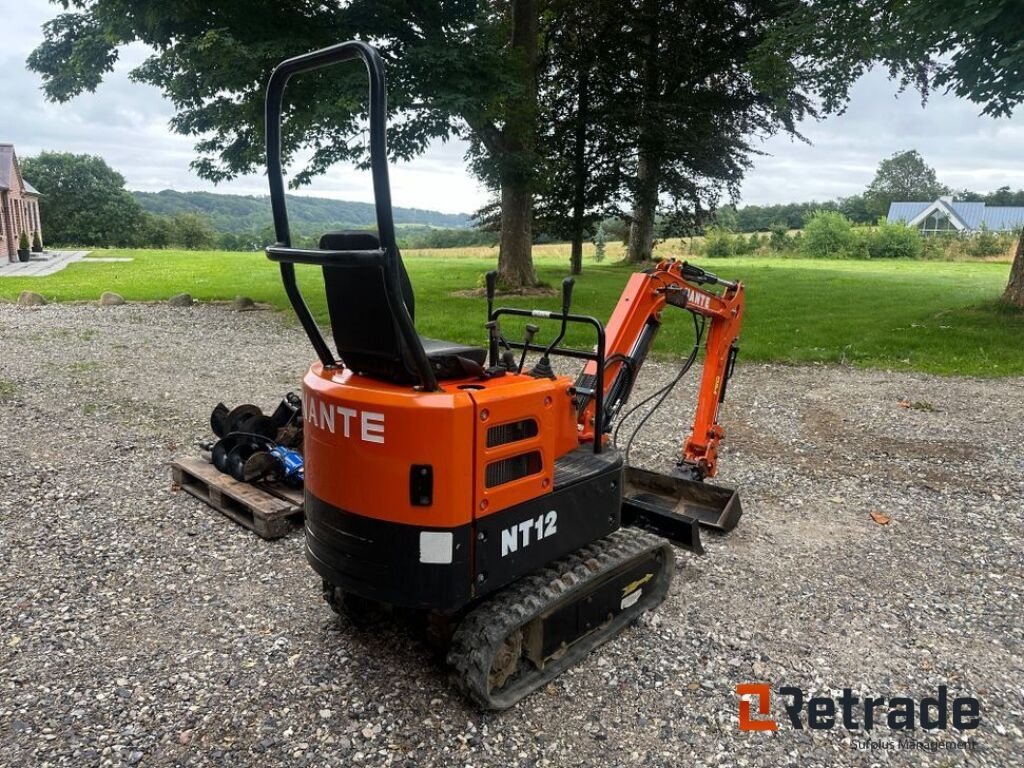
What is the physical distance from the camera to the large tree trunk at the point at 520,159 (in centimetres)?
1689

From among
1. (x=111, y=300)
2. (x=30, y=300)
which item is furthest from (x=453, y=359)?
(x=30, y=300)

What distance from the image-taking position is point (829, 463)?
7211 mm

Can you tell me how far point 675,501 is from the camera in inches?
234

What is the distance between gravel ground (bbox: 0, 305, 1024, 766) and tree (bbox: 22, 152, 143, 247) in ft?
227

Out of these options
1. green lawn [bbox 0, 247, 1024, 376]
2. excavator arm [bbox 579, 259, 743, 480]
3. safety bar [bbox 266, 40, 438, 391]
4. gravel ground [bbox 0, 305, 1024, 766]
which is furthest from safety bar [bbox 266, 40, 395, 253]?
green lawn [bbox 0, 247, 1024, 376]

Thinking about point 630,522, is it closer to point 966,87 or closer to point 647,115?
point 966,87

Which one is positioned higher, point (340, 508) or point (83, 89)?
point (83, 89)

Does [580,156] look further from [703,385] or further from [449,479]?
[449,479]

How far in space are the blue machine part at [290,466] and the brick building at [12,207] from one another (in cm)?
3568

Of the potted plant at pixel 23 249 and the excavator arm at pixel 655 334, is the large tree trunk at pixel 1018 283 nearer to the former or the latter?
the excavator arm at pixel 655 334

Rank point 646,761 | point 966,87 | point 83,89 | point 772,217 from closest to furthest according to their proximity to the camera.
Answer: point 646,761 → point 966,87 → point 83,89 → point 772,217

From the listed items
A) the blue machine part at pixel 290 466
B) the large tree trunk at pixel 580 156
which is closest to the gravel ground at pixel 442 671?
the blue machine part at pixel 290 466

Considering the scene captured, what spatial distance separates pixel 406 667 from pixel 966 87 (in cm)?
1549

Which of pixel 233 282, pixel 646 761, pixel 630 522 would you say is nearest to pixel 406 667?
pixel 646 761
